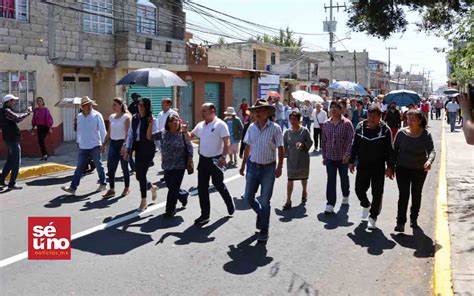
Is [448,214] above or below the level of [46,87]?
below

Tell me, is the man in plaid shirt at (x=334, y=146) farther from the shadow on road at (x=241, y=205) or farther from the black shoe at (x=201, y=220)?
the black shoe at (x=201, y=220)

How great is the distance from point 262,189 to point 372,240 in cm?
151

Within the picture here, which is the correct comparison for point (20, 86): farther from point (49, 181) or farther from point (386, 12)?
point (386, 12)

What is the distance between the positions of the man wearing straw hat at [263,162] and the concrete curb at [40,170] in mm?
6763

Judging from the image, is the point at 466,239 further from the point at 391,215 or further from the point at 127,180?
the point at 127,180

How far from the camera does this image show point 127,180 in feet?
29.9

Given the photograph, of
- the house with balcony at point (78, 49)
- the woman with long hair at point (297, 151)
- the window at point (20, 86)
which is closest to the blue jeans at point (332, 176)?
the woman with long hair at point (297, 151)

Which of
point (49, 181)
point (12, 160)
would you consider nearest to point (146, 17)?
point (49, 181)

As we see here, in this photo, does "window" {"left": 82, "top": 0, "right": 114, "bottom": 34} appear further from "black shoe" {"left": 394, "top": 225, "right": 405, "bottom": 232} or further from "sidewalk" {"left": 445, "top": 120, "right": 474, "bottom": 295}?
"black shoe" {"left": 394, "top": 225, "right": 405, "bottom": 232}

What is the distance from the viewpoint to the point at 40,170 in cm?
1212

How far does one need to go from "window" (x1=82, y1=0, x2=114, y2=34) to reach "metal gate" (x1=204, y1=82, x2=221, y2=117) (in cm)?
808

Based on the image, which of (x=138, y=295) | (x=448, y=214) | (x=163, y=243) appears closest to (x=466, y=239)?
(x=448, y=214)

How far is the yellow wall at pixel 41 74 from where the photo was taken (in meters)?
15.0

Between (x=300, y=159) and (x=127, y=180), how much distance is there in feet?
9.68
